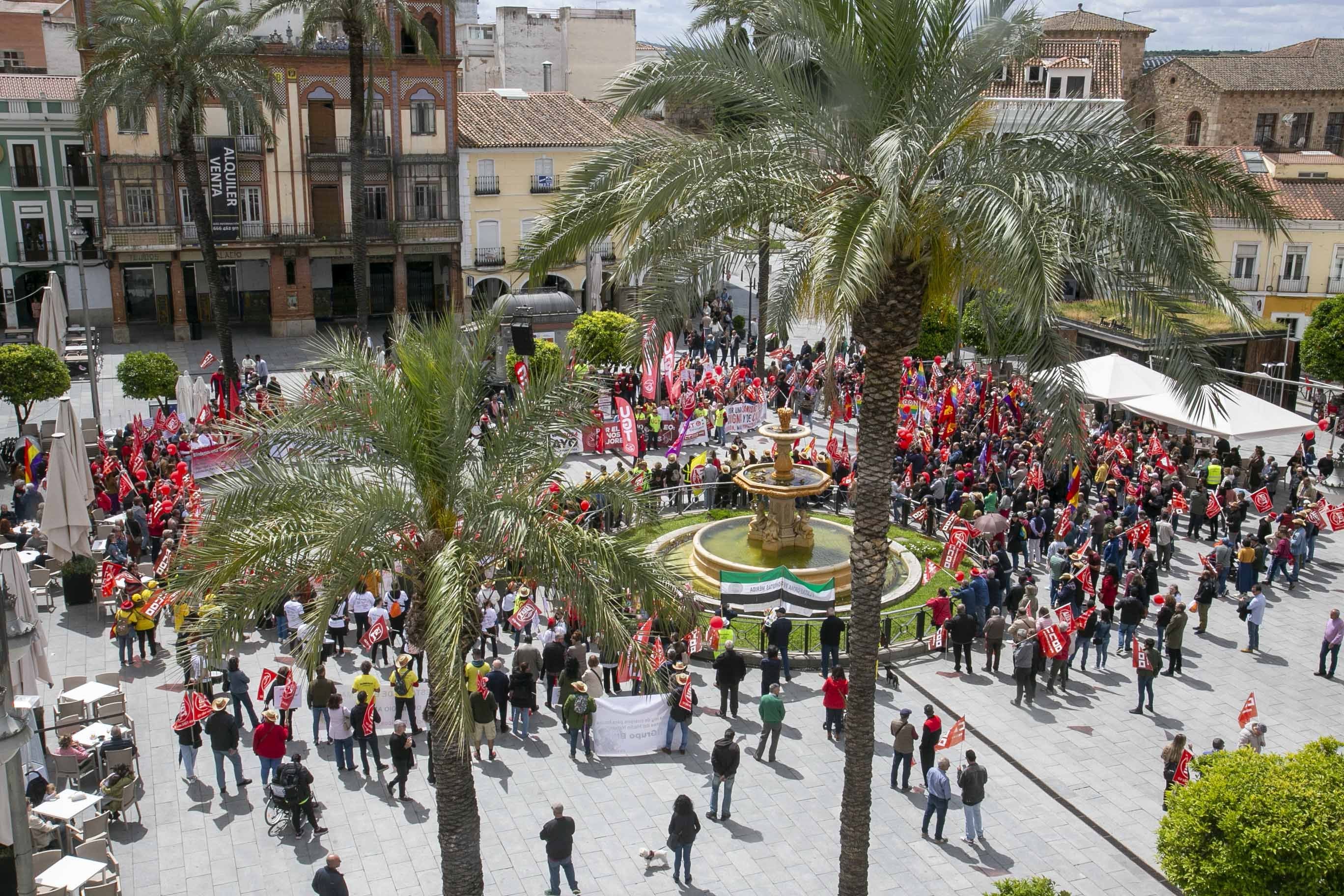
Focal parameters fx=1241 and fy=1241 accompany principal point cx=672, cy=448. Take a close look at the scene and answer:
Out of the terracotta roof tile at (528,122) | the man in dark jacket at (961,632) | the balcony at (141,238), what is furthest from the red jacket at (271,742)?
the terracotta roof tile at (528,122)

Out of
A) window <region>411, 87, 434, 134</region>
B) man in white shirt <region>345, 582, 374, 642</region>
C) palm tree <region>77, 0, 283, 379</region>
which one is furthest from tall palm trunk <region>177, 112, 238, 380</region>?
man in white shirt <region>345, 582, 374, 642</region>

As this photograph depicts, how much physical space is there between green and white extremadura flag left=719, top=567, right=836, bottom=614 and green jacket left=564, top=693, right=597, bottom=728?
4132 mm

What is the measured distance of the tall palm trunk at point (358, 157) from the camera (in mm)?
29297

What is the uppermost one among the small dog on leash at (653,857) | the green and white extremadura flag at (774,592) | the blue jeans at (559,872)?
the green and white extremadura flag at (774,592)

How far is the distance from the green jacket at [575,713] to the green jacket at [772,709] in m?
2.19

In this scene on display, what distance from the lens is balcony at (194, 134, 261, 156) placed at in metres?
42.6

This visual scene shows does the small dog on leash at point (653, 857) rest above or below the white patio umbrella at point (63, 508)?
below

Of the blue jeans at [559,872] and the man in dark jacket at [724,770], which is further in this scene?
the man in dark jacket at [724,770]

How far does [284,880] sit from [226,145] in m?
33.9

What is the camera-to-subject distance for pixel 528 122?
156 ft

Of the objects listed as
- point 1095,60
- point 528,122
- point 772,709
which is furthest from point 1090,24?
point 772,709

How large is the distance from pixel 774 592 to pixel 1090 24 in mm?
46422

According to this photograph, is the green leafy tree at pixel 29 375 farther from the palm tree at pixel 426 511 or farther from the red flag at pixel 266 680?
the palm tree at pixel 426 511

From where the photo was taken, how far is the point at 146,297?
45781mm
